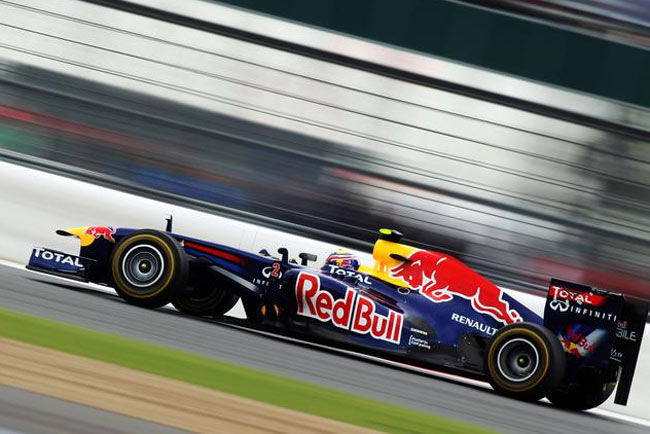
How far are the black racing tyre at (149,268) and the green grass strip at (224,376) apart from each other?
2.20 meters

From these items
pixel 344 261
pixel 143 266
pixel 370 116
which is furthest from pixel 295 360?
pixel 370 116

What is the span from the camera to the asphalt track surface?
5559mm

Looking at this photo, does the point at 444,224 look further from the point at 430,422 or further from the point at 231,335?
the point at 430,422

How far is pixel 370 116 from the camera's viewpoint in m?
9.64

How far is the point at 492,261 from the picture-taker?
920 centimetres

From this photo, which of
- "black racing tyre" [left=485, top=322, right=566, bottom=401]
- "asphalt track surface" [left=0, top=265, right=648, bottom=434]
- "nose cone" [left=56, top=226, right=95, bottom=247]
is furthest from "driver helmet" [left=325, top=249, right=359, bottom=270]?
"nose cone" [left=56, top=226, right=95, bottom=247]

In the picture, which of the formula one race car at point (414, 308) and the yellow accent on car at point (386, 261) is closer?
the formula one race car at point (414, 308)

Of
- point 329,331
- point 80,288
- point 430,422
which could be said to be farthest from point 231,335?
point 430,422

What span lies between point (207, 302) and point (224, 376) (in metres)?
3.68

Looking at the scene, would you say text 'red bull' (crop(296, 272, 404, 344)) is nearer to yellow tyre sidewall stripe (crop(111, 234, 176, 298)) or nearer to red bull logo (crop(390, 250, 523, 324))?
red bull logo (crop(390, 250, 523, 324))

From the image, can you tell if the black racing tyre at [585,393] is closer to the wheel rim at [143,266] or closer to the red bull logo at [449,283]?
the red bull logo at [449,283]

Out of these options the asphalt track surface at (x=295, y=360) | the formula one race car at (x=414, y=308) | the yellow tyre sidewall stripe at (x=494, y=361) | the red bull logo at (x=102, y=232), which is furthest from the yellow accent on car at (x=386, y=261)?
the red bull logo at (x=102, y=232)

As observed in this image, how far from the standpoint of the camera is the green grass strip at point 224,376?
4.21m

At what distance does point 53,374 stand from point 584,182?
6488mm
